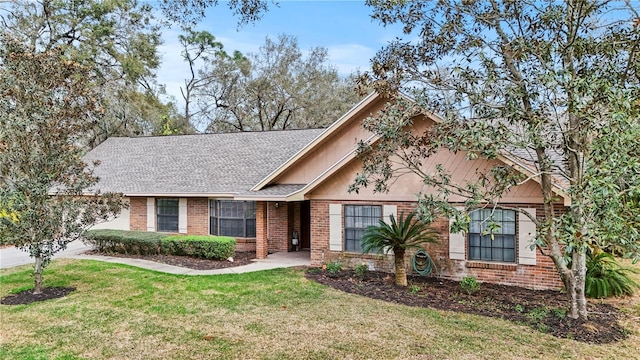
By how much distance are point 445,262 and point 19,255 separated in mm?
13758

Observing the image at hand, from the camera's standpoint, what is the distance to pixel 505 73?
311 inches

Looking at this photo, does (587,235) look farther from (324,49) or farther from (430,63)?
(324,49)

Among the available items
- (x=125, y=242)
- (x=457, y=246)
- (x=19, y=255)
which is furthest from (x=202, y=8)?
(x=19, y=255)

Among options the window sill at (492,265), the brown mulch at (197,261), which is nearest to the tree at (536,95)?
the window sill at (492,265)

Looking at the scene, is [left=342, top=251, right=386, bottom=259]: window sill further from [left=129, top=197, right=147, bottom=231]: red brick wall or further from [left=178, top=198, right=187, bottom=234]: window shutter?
[left=129, top=197, right=147, bottom=231]: red brick wall

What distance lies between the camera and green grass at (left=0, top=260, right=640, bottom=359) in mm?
5941

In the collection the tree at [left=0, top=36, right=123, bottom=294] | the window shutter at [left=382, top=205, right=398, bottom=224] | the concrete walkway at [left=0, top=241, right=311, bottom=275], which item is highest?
the tree at [left=0, top=36, right=123, bottom=294]

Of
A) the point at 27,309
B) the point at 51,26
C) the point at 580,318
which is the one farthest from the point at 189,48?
the point at 580,318

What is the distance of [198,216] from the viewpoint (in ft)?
49.8

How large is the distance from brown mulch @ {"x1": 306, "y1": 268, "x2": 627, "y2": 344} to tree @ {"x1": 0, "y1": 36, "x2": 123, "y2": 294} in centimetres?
618

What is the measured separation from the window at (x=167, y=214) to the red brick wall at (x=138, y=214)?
606 millimetres

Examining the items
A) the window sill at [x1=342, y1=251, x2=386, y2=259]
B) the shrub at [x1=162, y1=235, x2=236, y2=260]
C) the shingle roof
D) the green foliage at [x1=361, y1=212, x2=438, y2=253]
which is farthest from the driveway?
the green foliage at [x1=361, y1=212, x2=438, y2=253]

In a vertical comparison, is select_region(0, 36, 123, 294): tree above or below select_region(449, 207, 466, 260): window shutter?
above

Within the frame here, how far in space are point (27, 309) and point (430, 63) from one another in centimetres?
964
